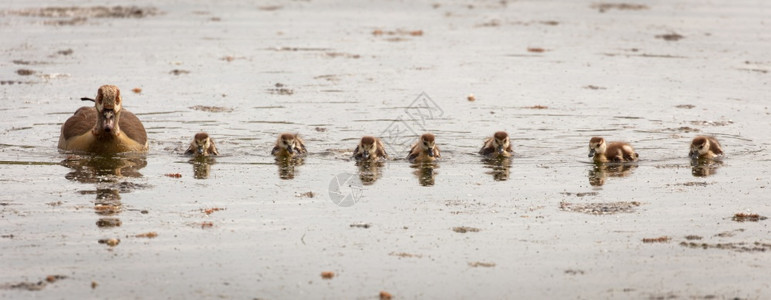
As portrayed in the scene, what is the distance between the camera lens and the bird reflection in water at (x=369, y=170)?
43.3 feet

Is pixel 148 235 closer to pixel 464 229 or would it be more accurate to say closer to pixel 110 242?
pixel 110 242

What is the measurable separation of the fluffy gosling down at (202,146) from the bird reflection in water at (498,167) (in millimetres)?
3170

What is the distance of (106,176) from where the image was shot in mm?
13203

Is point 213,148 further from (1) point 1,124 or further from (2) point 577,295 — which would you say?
(2) point 577,295

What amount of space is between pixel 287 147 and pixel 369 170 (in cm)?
115

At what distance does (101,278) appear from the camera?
356 inches

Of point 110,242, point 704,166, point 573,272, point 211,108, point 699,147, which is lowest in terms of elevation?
point 573,272

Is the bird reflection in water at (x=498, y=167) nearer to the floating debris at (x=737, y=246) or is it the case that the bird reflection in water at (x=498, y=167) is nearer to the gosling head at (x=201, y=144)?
the gosling head at (x=201, y=144)

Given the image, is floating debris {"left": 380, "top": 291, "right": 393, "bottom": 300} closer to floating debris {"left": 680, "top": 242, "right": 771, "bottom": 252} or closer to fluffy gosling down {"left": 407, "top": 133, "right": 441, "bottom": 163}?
floating debris {"left": 680, "top": 242, "right": 771, "bottom": 252}

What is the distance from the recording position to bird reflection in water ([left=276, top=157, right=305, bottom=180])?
1343 cm

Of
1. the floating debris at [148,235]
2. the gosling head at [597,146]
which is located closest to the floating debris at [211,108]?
the gosling head at [597,146]

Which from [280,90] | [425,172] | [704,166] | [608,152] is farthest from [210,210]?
[280,90]

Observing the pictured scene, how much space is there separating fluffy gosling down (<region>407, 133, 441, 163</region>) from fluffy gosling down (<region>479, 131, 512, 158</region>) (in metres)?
0.57

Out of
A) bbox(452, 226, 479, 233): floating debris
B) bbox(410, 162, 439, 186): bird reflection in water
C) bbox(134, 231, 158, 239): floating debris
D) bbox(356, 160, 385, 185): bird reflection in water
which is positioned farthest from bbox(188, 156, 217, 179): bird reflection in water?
bbox(452, 226, 479, 233): floating debris
